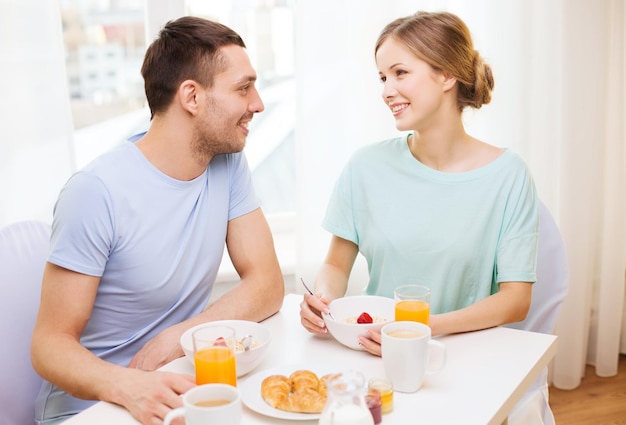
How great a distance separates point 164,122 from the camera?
1.69 meters

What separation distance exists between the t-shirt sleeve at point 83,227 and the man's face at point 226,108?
0.27 meters

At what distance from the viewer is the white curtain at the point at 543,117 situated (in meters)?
2.57

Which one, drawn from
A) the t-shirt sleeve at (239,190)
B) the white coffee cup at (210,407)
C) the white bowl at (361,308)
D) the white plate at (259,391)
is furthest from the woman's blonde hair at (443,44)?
the white coffee cup at (210,407)

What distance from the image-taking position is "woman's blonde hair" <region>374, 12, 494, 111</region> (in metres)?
1.77

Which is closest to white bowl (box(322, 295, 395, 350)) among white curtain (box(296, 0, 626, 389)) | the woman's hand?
the woman's hand

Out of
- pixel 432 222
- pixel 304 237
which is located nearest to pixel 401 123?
pixel 432 222

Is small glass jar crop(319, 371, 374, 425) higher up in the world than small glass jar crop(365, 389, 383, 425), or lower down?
higher up

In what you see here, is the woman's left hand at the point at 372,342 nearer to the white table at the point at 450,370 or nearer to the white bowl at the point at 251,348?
the white table at the point at 450,370

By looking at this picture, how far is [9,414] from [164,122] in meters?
0.71

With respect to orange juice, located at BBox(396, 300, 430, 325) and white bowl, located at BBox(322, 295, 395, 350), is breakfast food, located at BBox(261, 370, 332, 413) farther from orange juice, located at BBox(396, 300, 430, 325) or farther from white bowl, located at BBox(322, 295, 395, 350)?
white bowl, located at BBox(322, 295, 395, 350)

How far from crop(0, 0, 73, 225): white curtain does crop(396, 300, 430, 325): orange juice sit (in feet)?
4.43

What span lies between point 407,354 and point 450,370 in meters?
0.15

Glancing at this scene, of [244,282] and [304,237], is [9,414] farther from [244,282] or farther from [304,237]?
[304,237]

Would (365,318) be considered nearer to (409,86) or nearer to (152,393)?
(152,393)
